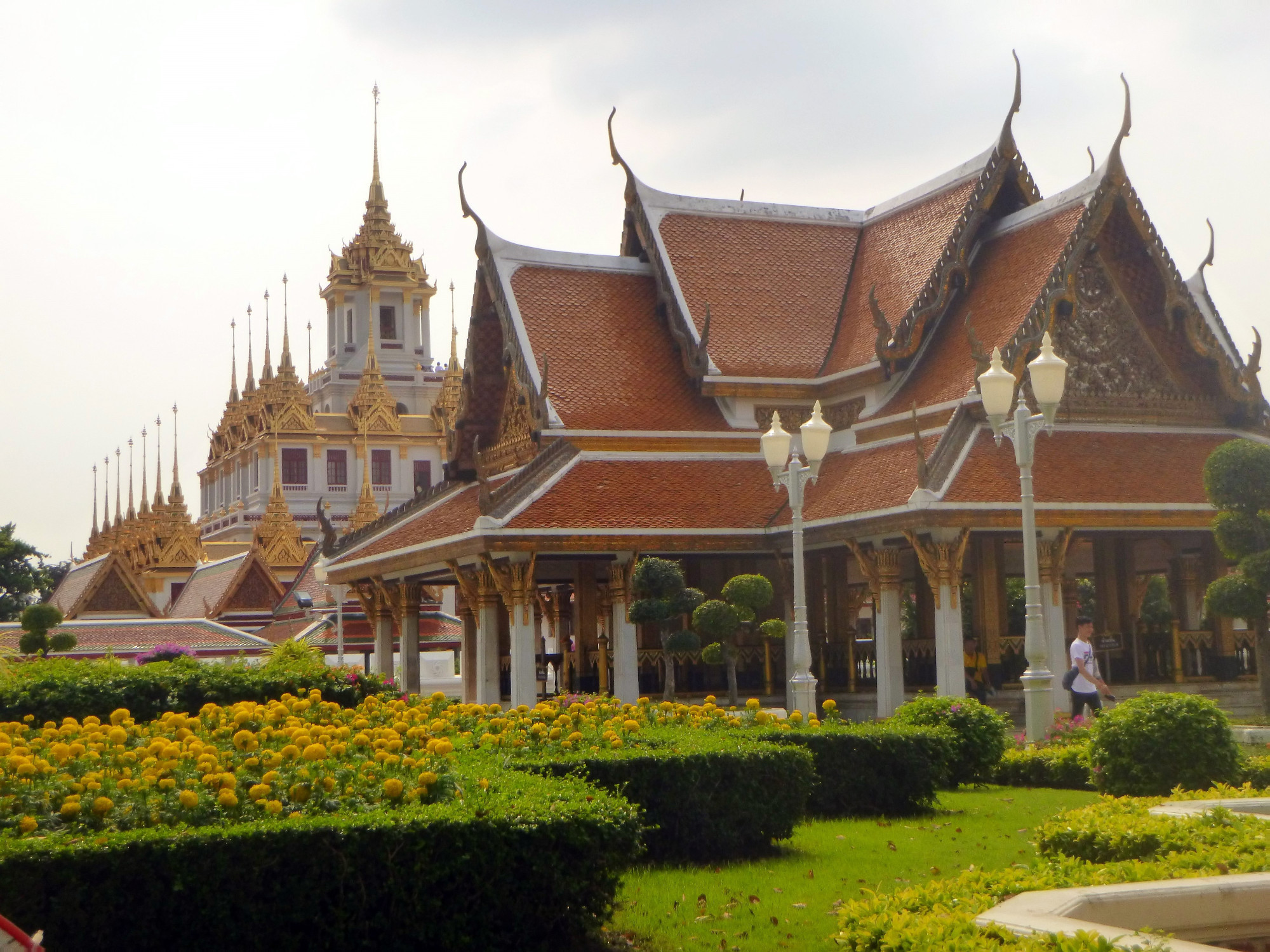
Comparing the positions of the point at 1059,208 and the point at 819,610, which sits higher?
the point at 1059,208

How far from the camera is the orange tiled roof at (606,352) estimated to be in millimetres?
22984

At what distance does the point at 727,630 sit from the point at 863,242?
375 inches

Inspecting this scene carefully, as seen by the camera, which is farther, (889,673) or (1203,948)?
(889,673)

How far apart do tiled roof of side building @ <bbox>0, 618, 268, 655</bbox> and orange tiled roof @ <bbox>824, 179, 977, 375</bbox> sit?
19451 millimetres

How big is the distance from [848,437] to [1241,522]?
23.7 feet

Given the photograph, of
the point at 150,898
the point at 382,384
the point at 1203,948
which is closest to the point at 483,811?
the point at 150,898

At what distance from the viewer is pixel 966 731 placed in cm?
1314

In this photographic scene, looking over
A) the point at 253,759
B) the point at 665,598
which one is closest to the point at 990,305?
the point at 665,598

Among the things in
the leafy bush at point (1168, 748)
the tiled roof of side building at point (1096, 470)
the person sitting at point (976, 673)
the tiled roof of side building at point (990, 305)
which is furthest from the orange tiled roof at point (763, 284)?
the leafy bush at point (1168, 748)

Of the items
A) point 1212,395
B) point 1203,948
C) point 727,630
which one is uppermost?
point 1212,395

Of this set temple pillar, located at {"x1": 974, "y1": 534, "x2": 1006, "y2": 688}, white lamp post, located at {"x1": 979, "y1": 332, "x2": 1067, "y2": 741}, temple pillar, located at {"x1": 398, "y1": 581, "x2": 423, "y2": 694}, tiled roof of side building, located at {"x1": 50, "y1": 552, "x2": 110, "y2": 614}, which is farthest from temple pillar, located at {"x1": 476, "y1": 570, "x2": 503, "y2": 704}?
tiled roof of side building, located at {"x1": 50, "y1": 552, "x2": 110, "y2": 614}

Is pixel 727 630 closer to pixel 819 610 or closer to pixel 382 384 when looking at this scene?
pixel 819 610

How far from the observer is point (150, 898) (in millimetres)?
Result: 6305

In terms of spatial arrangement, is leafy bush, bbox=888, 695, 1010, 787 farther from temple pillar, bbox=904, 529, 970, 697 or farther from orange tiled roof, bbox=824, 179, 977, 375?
orange tiled roof, bbox=824, 179, 977, 375
